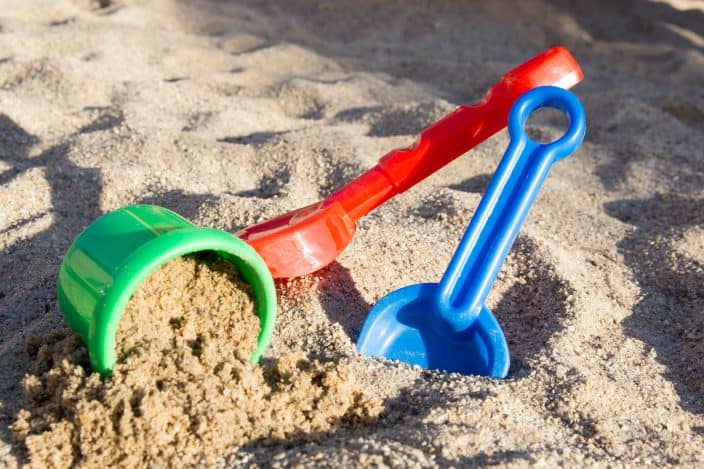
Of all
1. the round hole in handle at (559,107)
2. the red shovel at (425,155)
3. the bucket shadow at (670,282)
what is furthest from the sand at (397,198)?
the round hole in handle at (559,107)

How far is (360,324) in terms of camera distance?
1.50 metres

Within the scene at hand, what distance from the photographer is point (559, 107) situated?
1486 mm

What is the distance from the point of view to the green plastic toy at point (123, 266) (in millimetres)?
1164

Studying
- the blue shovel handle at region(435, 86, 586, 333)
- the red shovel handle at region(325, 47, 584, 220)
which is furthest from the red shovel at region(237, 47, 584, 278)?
the blue shovel handle at region(435, 86, 586, 333)

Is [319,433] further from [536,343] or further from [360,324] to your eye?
[536,343]

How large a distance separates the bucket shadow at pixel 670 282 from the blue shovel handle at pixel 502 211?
1.12ft

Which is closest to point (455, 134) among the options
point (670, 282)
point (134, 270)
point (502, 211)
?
point (502, 211)

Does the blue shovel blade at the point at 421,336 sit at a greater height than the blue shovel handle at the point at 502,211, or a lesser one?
lesser

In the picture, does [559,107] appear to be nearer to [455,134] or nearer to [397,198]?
[455,134]

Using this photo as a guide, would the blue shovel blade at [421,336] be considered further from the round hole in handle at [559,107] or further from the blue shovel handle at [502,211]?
the round hole in handle at [559,107]

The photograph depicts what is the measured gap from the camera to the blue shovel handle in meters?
1.45

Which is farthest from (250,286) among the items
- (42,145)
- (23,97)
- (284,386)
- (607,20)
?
(607,20)

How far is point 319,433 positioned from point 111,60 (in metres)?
1.85

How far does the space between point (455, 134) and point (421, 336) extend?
0.40m
